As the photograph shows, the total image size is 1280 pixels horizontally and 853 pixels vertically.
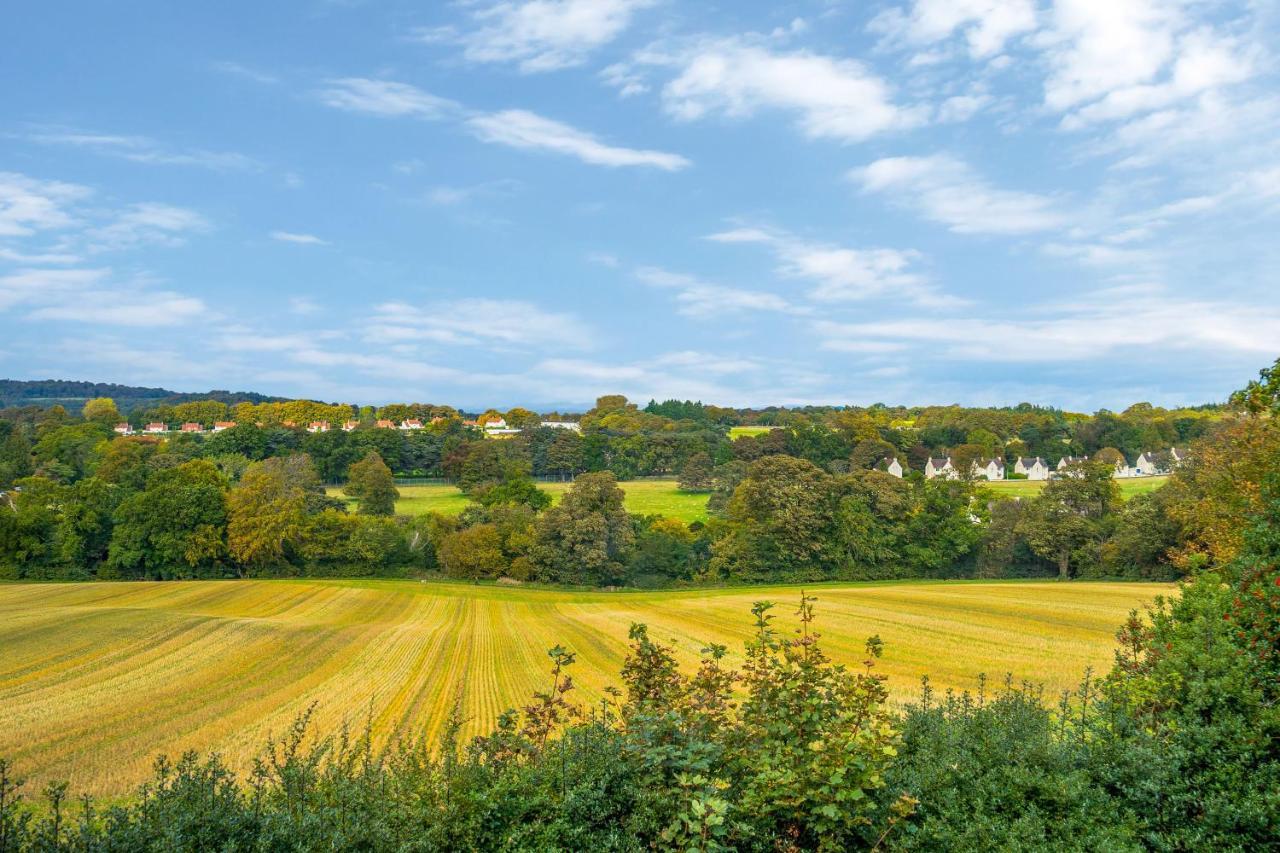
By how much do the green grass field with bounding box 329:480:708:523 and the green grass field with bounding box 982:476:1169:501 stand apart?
97.9 ft

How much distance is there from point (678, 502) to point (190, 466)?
4340cm

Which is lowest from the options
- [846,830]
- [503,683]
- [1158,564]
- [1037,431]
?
[503,683]

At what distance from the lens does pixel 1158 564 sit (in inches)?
1566

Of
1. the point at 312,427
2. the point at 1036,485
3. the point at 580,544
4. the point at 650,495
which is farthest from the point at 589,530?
the point at 312,427

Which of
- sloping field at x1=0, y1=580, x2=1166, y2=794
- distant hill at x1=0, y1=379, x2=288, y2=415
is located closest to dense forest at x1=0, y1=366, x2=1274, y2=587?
sloping field at x1=0, y1=580, x2=1166, y2=794

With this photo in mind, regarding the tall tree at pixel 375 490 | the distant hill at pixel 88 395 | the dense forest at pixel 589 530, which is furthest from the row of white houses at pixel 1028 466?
the distant hill at pixel 88 395

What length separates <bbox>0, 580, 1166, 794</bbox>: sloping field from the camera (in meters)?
15.8

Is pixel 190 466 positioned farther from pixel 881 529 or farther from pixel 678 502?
pixel 881 529

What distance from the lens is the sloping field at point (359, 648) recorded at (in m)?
15.8

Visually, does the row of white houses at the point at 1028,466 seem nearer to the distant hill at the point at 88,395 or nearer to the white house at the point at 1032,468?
the white house at the point at 1032,468

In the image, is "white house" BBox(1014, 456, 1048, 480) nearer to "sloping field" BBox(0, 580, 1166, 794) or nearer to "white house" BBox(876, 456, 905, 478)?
"white house" BBox(876, 456, 905, 478)

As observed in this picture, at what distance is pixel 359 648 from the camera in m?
25.4

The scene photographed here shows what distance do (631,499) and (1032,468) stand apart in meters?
58.6

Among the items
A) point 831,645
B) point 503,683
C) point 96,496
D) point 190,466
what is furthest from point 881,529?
point 96,496
